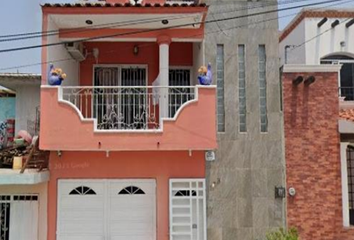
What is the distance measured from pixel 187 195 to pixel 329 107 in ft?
16.4

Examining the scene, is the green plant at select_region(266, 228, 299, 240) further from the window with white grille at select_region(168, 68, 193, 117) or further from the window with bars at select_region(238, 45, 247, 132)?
the window with white grille at select_region(168, 68, 193, 117)

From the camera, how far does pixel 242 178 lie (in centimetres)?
1217

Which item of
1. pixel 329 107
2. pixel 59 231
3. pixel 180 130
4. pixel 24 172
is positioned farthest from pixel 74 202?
pixel 329 107

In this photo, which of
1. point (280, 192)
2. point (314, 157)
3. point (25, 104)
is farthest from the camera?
point (25, 104)

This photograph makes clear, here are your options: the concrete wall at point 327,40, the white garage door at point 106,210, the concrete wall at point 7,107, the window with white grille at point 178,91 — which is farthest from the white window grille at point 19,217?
the concrete wall at point 327,40

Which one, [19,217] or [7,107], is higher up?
[7,107]

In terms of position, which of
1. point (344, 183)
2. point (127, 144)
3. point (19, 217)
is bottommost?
point (19, 217)

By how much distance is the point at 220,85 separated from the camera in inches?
490

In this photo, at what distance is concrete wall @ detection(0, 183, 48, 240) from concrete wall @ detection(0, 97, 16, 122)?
4.50 m

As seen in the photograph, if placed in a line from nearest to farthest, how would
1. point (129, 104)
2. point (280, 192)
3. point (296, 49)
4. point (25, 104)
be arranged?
point (280, 192) < point (129, 104) < point (25, 104) < point (296, 49)

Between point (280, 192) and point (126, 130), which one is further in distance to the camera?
point (280, 192)

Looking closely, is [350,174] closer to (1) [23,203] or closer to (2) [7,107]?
(1) [23,203]

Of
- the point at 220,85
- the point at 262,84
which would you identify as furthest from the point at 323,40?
the point at 220,85

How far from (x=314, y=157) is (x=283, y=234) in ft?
8.41
